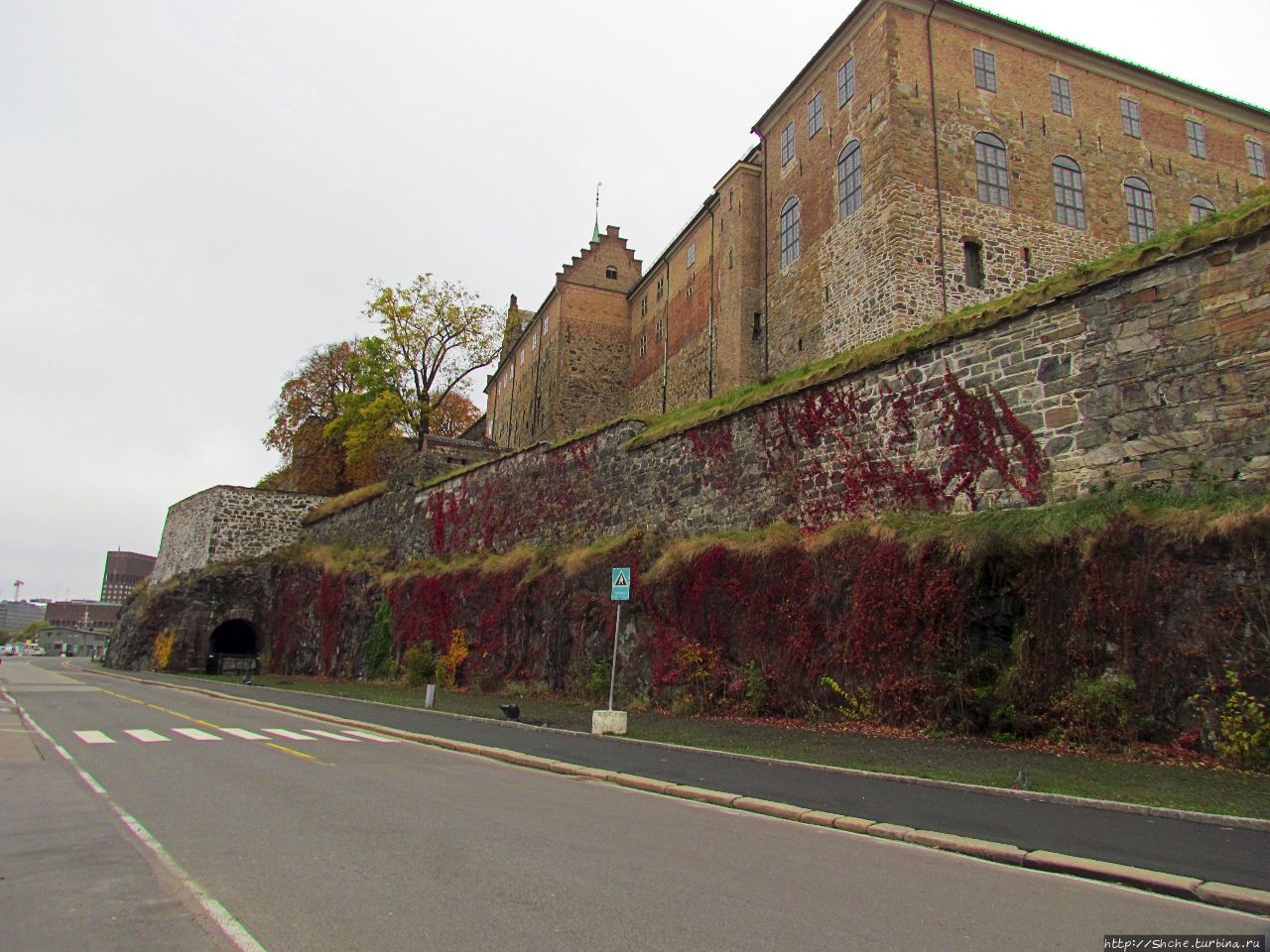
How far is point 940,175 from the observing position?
2562 cm

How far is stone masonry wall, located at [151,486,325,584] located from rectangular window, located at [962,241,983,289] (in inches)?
1381

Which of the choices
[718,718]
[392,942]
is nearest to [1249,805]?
[392,942]

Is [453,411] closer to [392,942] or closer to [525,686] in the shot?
[525,686]

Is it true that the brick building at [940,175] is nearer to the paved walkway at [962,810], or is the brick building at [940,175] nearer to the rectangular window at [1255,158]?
the rectangular window at [1255,158]

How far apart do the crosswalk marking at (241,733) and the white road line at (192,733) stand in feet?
1.16

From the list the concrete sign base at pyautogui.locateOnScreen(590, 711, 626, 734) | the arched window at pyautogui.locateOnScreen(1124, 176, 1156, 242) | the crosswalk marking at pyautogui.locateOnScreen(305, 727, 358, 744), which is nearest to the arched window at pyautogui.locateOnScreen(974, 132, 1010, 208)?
the arched window at pyautogui.locateOnScreen(1124, 176, 1156, 242)

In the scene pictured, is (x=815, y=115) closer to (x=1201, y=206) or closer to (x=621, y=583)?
(x=1201, y=206)

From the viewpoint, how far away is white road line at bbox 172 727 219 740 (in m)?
13.7

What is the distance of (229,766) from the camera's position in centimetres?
1041

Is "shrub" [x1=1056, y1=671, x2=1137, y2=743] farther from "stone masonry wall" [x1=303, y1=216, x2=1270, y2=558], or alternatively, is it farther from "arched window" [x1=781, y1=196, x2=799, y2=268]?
"arched window" [x1=781, y1=196, x2=799, y2=268]

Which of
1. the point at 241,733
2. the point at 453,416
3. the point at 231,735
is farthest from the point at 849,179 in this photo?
the point at 453,416

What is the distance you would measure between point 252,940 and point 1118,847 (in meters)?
6.10

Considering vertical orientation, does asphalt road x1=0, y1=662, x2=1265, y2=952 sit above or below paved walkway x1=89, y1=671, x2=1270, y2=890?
below

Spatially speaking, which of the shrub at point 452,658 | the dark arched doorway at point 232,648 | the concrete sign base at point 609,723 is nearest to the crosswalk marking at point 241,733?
the concrete sign base at point 609,723
